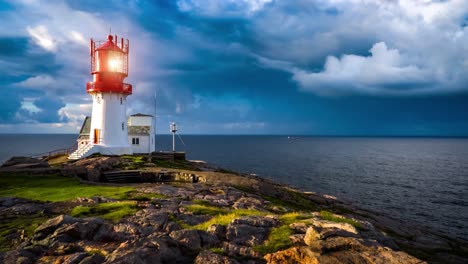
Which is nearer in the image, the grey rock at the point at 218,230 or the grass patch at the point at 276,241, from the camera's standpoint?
the grass patch at the point at 276,241

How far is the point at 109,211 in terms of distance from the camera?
1652 centimetres

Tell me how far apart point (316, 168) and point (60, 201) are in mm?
82656

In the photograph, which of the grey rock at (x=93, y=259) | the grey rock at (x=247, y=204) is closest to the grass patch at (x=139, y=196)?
the grey rock at (x=247, y=204)

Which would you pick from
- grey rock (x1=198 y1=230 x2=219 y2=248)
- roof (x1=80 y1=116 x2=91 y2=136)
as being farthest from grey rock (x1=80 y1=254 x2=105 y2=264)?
roof (x1=80 y1=116 x2=91 y2=136)

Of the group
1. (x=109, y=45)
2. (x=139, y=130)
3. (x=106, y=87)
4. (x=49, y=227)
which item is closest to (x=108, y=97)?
(x=106, y=87)

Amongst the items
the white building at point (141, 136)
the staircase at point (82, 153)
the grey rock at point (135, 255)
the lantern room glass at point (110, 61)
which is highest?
the lantern room glass at point (110, 61)

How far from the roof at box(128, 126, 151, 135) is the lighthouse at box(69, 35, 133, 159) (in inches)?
387

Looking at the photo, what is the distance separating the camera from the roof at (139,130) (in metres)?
59.0

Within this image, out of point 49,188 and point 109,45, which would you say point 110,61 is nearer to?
point 109,45

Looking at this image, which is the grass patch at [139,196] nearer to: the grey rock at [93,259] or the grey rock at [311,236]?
the grey rock at [93,259]

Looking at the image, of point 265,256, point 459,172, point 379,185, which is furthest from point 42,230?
point 459,172

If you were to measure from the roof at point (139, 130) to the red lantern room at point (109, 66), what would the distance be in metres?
13.4

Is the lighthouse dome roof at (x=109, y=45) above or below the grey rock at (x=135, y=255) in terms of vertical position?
above

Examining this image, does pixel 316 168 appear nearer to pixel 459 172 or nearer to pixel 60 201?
pixel 459 172
